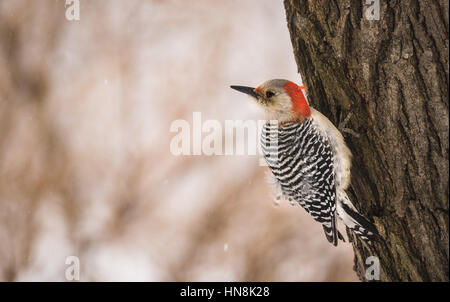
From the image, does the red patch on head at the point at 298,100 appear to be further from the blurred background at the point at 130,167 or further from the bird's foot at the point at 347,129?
the blurred background at the point at 130,167

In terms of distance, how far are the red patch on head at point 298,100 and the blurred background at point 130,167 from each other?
5.55ft

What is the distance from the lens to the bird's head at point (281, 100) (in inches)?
138

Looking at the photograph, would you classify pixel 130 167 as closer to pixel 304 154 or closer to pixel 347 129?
pixel 304 154

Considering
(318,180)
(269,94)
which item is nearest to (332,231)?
(318,180)

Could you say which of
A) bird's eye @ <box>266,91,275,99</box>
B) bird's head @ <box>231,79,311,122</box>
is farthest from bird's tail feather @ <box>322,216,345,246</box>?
bird's eye @ <box>266,91,275,99</box>

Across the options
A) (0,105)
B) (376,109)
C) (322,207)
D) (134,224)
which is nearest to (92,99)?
(0,105)

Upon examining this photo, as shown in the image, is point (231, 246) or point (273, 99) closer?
point (273, 99)

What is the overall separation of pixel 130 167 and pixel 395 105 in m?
3.72

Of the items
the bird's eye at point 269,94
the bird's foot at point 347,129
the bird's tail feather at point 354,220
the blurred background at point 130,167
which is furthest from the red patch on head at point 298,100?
the blurred background at point 130,167

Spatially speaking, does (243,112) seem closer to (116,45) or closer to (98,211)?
(116,45)

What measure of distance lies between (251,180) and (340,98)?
103 inches

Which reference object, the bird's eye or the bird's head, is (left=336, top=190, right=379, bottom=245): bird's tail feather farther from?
the bird's eye

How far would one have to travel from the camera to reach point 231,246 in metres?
5.42

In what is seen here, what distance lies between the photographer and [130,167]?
530cm
